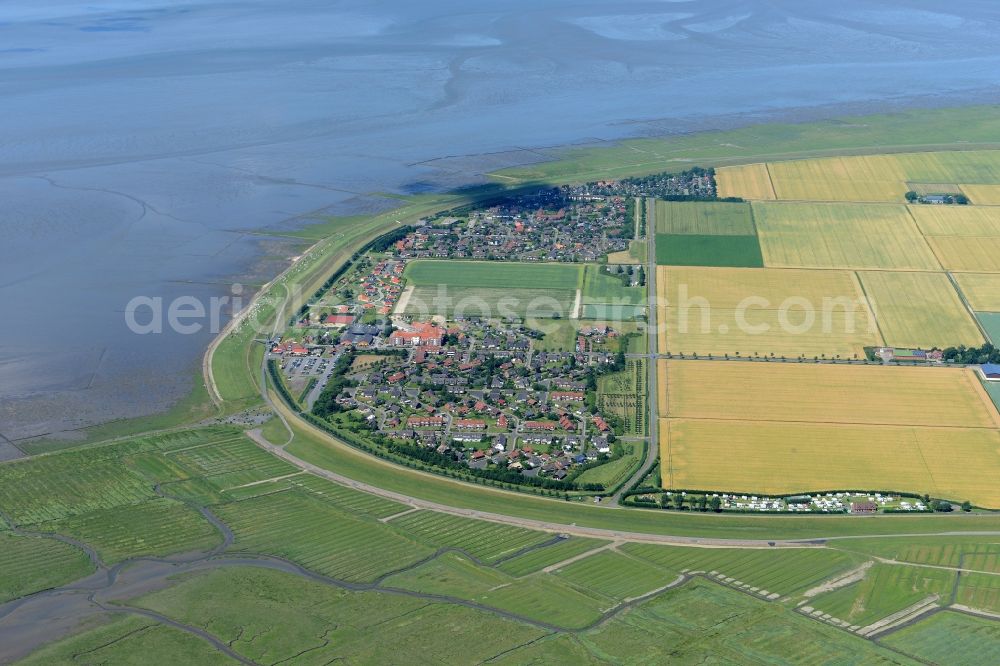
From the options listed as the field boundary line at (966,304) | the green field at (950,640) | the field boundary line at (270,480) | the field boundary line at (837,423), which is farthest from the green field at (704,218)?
the green field at (950,640)

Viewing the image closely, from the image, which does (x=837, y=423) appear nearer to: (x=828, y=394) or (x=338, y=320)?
(x=828, y=394)

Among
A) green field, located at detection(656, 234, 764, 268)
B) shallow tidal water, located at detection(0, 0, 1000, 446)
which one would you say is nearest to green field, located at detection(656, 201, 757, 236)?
green field, located at detection(656, 234, 764, 268)

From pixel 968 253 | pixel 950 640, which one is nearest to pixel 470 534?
pixel 950 640

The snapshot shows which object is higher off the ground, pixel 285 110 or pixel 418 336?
pixel 285 110

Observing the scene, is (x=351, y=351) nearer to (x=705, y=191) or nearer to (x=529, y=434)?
(x=529, y=434)

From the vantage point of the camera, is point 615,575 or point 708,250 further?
point 708,250

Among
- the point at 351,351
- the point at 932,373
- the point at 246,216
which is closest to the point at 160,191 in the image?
the point at 246,216
